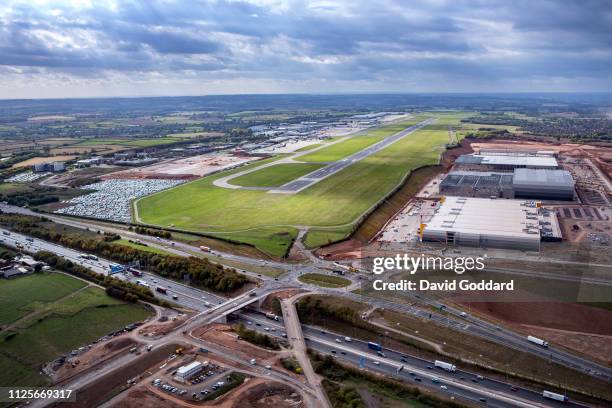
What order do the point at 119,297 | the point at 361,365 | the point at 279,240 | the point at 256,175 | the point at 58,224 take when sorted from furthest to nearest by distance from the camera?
1. the point at 256,175
2. the point at 58,224
3. the point at 279,240
4. the point at 119,297
5. the point at 361,365

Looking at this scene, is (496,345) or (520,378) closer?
(520,378)

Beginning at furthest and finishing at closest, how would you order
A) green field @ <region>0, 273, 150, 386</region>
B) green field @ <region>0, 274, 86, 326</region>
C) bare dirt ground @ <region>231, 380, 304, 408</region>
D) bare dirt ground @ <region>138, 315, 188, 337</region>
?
1. green field @ <region>0, 274, 86, 326</region>
2. bare dirt ground @ <region>138, 315, 188, 337</region>
3. green field @ <region>0, 273, 150, 386</region>
4. bare dirt ground @ <region>231, 380, 304, 408</region>

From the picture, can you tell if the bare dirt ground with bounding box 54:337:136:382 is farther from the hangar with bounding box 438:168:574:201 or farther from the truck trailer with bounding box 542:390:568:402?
the hangar with bounding box 438:168:574:201

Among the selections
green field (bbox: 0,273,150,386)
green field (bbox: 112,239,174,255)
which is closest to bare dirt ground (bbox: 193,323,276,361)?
green field (bbox: 0,273,150,386)

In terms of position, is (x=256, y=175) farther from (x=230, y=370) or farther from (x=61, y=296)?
(x=230, y=370)

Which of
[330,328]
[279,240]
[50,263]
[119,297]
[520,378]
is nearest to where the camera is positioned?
[520,378]

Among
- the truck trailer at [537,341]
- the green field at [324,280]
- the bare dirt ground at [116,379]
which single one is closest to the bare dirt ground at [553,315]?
the truck trailer at [537,341]

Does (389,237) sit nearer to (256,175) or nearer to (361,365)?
(361,365)

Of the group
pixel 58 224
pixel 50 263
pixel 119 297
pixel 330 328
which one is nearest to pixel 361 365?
pixel 330 328
